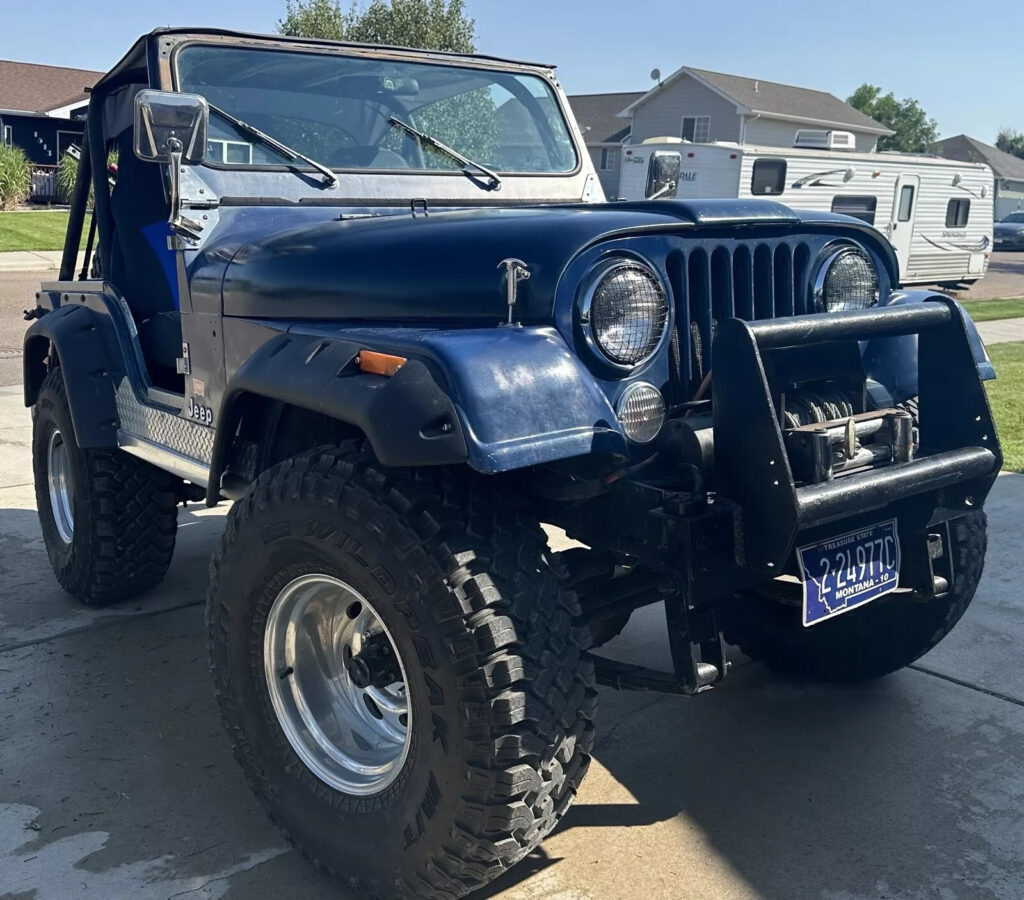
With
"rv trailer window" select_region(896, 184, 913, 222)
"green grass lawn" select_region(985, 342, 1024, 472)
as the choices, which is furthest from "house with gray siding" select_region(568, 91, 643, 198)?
"green grass lawn" select_region(985, 342, 1024, 472)

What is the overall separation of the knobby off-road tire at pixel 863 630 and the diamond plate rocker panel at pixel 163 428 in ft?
5.90

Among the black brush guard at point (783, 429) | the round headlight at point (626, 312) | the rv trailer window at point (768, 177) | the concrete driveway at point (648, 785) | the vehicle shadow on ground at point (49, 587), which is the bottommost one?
the vehicle shadow on ground at point (49, 587)

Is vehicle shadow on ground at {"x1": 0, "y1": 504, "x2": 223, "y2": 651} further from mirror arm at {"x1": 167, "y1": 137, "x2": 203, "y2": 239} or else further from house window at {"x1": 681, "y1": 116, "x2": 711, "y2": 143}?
house window at {"x1": 681, "y1": 116, "x2": 711, "y2": 143}

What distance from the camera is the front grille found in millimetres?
2684

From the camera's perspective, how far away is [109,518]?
4.23 meters

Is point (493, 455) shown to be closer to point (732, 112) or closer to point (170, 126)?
point (170, 126)

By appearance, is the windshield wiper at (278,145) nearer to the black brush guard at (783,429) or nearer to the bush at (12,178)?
the black brush guard at (783,429)

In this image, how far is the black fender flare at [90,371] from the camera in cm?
401

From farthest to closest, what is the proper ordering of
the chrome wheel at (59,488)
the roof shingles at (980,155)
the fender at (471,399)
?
1. the roof shingles at (980,155)
2. the chrome wheel at (59,488)
3. the fender at (471,399)

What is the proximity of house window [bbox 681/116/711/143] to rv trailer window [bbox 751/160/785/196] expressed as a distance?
20.6 metres

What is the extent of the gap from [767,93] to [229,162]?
130 ft

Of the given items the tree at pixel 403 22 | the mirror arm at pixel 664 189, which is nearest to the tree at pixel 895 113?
the tree at pixel 403 22

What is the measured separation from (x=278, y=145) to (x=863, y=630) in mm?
2523

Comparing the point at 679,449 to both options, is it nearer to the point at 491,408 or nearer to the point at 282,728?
the point at 491,408
